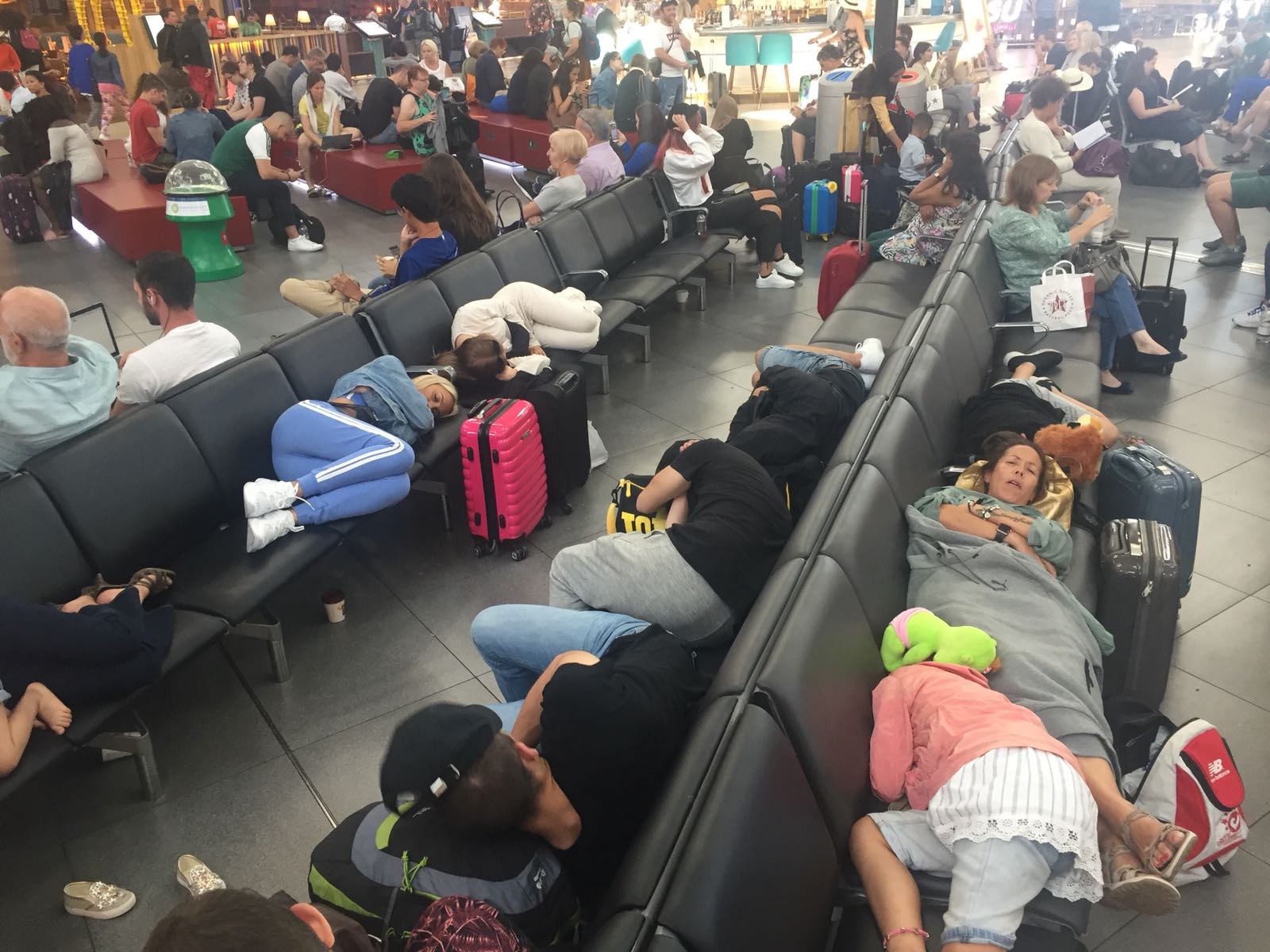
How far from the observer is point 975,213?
6.29 metres

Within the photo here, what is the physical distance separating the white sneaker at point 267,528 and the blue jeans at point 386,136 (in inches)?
339

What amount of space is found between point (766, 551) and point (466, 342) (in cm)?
233

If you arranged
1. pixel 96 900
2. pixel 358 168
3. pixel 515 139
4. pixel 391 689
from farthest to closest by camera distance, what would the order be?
pixel 515 139, pixel 358 168, pixel 391 689, pixel 96 900

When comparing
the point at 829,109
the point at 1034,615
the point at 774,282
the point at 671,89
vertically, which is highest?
the point at 671,89

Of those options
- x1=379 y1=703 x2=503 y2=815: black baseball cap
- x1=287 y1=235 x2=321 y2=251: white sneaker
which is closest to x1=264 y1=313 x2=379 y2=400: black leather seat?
Result: x1=379 y1=703 x2=503 y2=815: black baseball cap

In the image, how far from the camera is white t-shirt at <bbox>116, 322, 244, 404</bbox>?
151 inches

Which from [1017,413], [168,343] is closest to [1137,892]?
[1017,413]

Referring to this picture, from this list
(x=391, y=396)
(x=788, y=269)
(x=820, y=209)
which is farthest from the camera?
(x=820, y=209)

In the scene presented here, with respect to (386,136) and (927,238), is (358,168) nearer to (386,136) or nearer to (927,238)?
(386,136)

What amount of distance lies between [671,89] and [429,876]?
35.4 feet

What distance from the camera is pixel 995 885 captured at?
194 centimetres

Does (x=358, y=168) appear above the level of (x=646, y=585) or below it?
above

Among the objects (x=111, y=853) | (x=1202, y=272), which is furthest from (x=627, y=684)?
(x=1202, y=272)

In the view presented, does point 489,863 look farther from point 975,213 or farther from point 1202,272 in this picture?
point 1202,272
